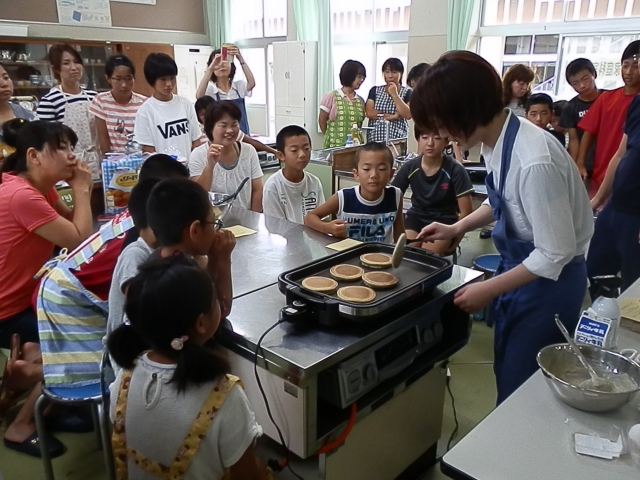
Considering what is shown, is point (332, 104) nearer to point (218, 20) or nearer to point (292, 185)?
point (292, 185)

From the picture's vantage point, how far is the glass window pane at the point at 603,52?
13.8ft

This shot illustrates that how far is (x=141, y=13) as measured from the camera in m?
6.96

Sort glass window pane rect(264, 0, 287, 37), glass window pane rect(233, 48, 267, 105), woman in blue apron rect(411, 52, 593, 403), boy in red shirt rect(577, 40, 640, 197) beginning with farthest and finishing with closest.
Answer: glass window pane rect(233, 48, 267, 105), glass window pane rect(264, 0, 287, 37), boy in red shirt rect(577, 40, 640, 197), woman in blue apron rect(411, 52, 593, 403)

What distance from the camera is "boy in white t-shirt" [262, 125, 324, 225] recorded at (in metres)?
2.33

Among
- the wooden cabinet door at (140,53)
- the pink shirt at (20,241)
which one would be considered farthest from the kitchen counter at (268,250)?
the wooden cabinet door at (140,53)

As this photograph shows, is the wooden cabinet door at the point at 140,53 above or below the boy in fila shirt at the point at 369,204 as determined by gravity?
above

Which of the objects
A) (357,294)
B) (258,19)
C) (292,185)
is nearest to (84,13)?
(258,19)

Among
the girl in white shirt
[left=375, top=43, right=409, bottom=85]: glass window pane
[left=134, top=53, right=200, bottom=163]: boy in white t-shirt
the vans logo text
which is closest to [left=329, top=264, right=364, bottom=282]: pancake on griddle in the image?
the girl in white shirt

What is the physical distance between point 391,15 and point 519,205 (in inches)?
205

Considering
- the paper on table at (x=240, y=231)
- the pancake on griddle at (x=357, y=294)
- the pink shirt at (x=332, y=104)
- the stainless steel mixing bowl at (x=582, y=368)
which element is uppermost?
the pink shirt at (x=332, y=104)

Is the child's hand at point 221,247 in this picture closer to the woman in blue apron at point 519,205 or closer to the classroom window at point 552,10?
the woman in blue apron at point 519,205

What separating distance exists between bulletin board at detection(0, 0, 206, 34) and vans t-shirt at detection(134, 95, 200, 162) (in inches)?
179

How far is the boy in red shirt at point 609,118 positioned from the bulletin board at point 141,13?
6127mm

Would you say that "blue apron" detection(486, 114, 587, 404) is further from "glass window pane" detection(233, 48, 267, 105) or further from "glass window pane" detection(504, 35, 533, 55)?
"glass window pane" detection(233, 48, 267, 105)
